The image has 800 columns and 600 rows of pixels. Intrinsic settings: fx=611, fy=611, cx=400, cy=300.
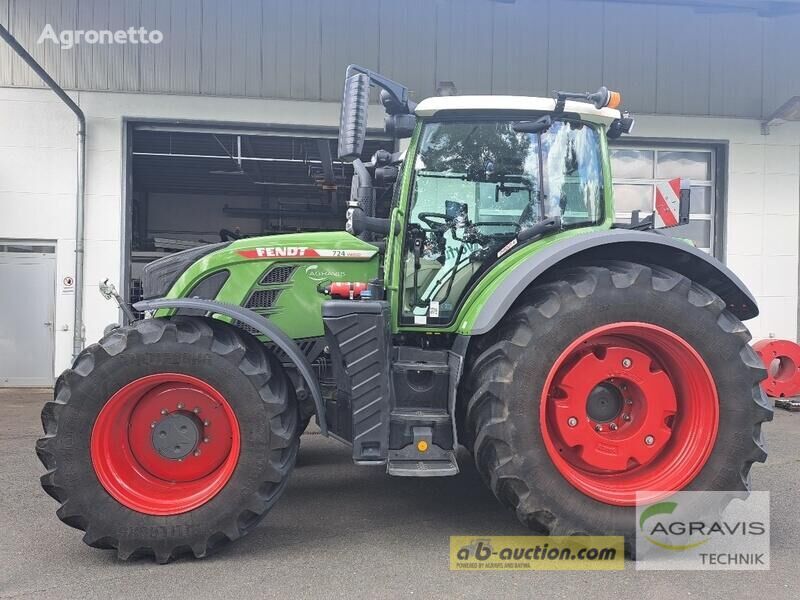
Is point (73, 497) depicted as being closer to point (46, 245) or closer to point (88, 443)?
point (88, 443)

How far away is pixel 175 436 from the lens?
3178mm

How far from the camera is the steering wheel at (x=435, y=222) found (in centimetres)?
358

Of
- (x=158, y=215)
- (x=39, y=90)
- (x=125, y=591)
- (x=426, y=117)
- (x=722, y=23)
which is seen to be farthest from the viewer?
(x=158, y=215)

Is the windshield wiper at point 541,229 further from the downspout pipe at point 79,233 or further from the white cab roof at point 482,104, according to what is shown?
the downspout pipe at point 79,233

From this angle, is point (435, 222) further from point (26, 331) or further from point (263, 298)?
point (26, 331)

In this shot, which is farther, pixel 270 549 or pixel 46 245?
pixel 46 245

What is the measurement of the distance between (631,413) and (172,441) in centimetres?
243

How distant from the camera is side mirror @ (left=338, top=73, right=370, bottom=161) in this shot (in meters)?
2.90

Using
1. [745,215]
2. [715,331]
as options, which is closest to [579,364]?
[715,331]

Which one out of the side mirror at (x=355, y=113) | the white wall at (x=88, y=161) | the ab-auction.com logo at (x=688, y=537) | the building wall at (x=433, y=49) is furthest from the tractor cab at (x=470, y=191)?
the building wall at (x=433, y=49)

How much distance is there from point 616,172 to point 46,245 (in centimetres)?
861

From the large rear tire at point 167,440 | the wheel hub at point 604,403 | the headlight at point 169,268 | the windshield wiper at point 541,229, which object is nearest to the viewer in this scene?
the large rear tire at point 167,440

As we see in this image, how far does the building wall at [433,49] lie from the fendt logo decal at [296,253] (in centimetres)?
581

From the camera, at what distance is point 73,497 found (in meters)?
3.00
